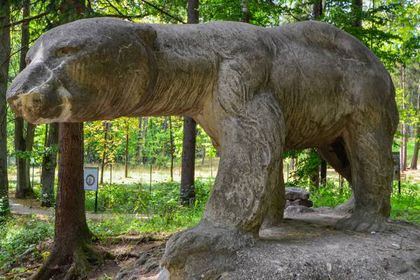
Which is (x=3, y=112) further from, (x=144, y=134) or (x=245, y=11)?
(x=144, y=134)

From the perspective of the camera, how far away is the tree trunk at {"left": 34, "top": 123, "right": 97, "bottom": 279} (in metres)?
6.00

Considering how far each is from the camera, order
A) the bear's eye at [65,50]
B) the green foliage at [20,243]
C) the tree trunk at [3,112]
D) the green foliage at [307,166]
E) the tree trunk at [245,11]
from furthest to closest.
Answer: the tree trunk at [3,112] → the green foliage at [307,166] → the tree trunk at [245,11] → the green foliage at [20,243] → the bear's eye at [65,50]

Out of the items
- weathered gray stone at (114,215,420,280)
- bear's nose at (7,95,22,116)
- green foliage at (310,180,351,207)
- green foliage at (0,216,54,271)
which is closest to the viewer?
bear's nose at (7,95,22,116)

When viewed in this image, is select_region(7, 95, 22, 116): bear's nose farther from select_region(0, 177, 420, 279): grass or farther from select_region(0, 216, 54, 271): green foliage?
select_region(0, 216, 54, 271): green foliage

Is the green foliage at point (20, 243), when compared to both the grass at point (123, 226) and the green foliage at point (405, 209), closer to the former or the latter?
the grass at point (123, 226)

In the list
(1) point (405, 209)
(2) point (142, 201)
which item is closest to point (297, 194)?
(1) point (405, 209)

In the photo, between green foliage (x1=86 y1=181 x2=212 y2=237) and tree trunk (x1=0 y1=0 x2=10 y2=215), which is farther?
tree trunk (x1=0 y1=0 x2=10 y2=215)

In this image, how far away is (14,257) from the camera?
22.1ft

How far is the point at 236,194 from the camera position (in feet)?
9.81

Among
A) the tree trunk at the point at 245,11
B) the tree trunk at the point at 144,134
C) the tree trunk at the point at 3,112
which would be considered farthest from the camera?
the tree trunk at the point at 144,134

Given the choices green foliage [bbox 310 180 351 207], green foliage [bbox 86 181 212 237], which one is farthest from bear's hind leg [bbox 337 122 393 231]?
green foliage [bbox 310 180 351 207]

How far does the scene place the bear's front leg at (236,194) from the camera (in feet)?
9.29

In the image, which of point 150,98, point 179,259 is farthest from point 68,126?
point 179,259

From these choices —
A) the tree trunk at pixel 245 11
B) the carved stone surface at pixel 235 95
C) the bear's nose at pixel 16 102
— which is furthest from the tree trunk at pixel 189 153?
the bear's nose at pixel 16 102
